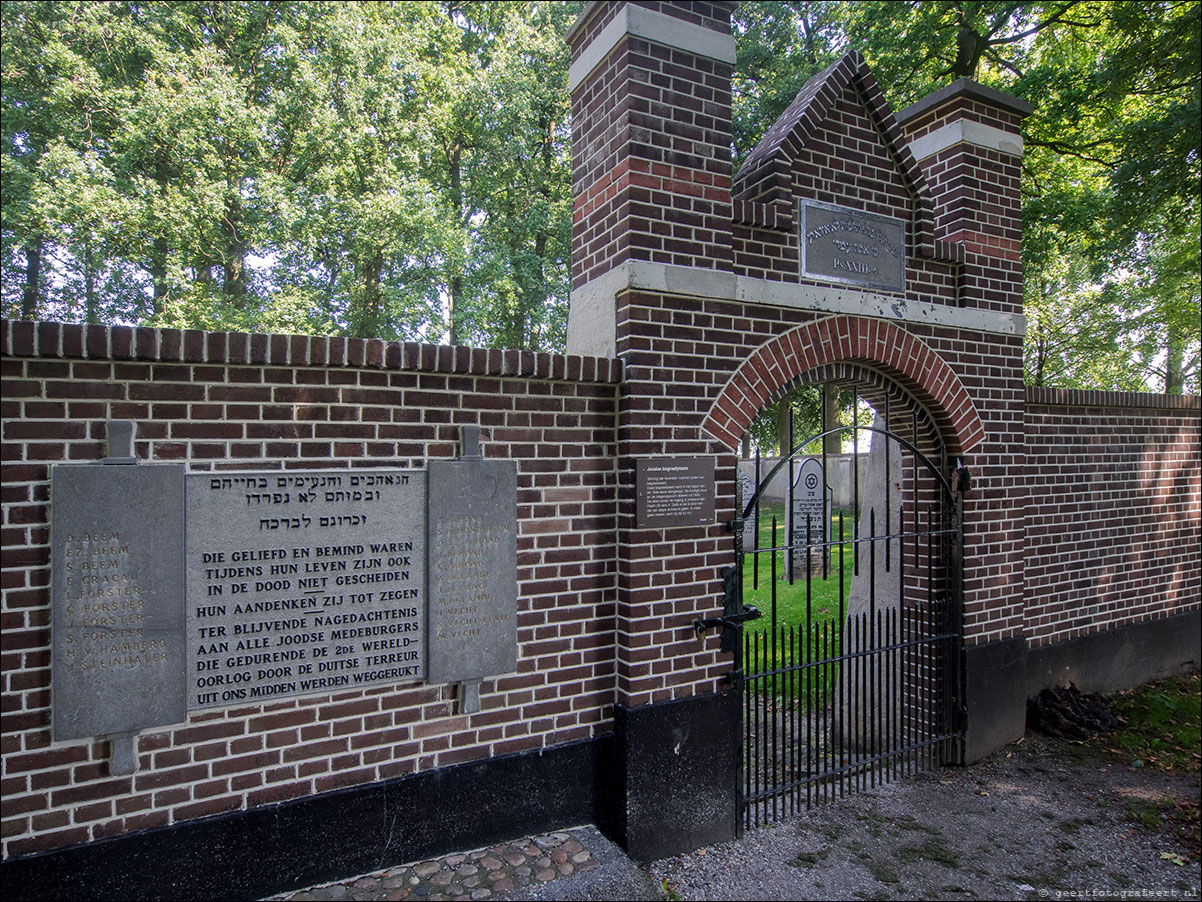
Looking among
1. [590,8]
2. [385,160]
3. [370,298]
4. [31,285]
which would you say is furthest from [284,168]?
[590,8]

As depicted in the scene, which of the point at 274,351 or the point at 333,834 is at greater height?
the point at 274,351

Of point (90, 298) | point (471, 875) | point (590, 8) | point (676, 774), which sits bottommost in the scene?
point (471, 875)

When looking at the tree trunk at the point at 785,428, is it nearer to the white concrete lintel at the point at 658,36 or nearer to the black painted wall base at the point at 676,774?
the black painted wall base at the point at 676,774

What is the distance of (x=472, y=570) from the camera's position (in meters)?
3.56

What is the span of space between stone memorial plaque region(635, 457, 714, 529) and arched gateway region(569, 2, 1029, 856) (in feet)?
0.09

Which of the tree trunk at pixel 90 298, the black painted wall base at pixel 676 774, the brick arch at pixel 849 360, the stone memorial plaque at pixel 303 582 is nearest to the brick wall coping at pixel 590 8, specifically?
the brick arch at pixel 849 360

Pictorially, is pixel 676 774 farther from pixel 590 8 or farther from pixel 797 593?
pixel 797 593

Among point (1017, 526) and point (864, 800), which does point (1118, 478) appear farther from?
point (864, 800)

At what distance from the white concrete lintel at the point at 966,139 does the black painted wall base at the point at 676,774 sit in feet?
14.4

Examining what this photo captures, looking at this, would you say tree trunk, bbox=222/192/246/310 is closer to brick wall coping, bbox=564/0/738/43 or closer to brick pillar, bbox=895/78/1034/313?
brick wall coping, bbox=564/0/738/43

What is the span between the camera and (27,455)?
2.76 m

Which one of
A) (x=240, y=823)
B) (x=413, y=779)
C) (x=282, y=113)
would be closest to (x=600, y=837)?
(x=413, y=779)

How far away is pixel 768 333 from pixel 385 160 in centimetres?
1385

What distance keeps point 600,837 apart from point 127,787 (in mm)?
2201
